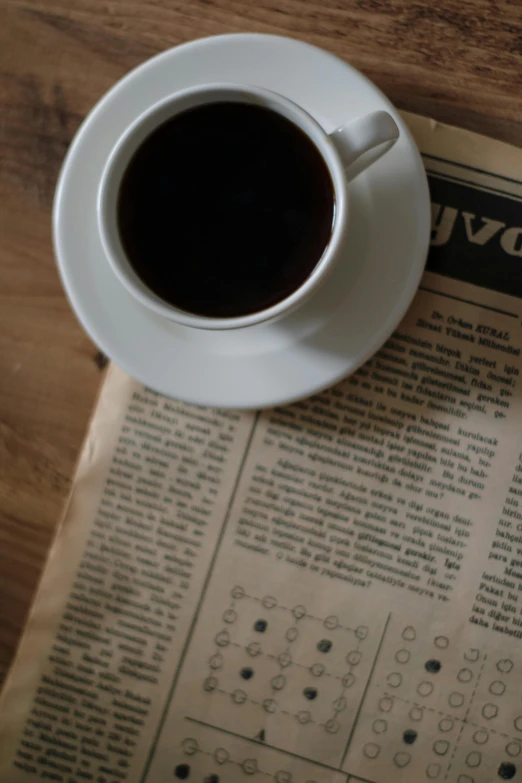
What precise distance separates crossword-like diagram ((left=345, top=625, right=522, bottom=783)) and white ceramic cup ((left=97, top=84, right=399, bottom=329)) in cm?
26

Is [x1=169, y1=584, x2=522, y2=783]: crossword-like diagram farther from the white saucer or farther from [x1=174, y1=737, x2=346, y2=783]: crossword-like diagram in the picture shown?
the white saucer

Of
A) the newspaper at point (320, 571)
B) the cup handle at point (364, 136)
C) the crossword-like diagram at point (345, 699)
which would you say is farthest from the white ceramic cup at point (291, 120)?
the crossword-like diagram at point (345, 699)

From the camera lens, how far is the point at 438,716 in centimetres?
42

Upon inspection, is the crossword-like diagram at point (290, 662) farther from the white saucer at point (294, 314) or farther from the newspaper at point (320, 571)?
the white saucer at point (294, 314)

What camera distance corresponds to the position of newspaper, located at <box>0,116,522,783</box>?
16.6 inches

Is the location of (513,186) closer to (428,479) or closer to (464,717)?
(428,479)

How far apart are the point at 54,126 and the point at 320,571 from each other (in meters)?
0.37

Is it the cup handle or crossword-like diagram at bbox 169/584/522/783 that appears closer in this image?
the cup handle

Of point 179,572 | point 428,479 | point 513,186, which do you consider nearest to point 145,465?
point 179,572

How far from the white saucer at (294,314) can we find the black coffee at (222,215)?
0.09ft

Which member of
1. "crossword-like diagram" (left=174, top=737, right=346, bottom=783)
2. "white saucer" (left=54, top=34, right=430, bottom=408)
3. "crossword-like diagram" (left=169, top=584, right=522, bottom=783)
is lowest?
"crossword-like diagram" (left=174, top=737, right=346, bottom=783)

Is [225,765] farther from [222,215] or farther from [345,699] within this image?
[222,215]

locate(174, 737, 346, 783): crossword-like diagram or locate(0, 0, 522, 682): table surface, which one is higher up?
locate(0, 0, 522, 682): table surface

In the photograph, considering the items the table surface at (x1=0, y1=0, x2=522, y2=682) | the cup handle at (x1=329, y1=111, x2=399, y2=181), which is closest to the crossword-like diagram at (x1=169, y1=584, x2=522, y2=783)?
the table surface at (x1=0, y1=0, x2=522, y2=682)
